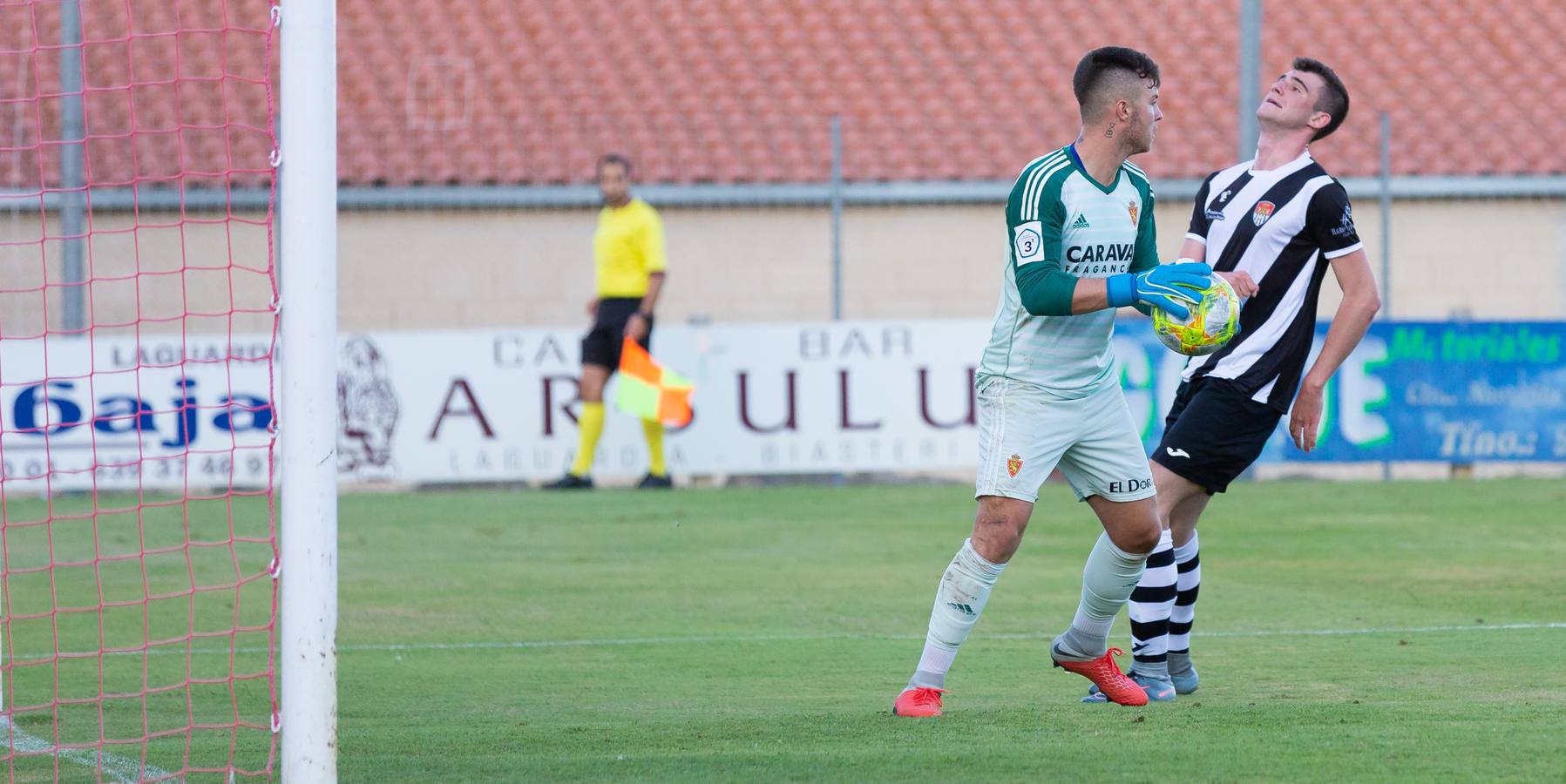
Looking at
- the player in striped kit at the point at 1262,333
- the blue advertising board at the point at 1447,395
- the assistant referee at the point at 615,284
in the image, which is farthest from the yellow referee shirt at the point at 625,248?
the player in striped kit at the point at 1262,333

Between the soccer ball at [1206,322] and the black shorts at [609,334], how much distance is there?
847 centimetres

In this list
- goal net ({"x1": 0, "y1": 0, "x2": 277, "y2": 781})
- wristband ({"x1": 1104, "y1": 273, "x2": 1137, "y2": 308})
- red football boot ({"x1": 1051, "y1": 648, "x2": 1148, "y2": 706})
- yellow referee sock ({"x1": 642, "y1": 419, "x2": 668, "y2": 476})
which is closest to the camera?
wristband ({"x1": 1104, "y1": 273, "x2": 1137, "y2": 308})

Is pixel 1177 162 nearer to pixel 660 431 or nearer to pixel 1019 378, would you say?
pixel 660 431

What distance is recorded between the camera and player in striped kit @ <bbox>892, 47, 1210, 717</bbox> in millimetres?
5137

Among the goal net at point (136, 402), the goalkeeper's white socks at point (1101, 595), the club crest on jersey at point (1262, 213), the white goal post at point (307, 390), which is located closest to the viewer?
the white goal post at point (307, 390)

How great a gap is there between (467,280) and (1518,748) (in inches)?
499

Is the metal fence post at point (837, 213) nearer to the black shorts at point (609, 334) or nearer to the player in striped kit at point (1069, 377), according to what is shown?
the black shorts at point (609, 334)

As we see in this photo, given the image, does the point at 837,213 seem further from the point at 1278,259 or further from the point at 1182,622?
the point at 1182,622

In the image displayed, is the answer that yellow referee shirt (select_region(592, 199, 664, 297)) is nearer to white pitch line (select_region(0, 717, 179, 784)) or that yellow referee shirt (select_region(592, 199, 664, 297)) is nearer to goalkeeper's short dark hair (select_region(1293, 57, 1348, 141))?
goalkeeper's short dark hair (select_region(1293, 57, 1348, 141))

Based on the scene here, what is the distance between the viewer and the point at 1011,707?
5500 millimetres

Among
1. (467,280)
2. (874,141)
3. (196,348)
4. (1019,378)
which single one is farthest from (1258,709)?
(874,141)

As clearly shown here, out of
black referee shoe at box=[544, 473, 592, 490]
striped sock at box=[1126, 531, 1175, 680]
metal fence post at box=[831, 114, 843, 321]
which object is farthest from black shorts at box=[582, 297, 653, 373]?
striped sock at box=[1126, 531, 1175, 680]

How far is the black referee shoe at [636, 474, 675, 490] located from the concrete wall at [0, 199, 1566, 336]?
3241 mm

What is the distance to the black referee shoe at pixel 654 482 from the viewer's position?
13867 mm
